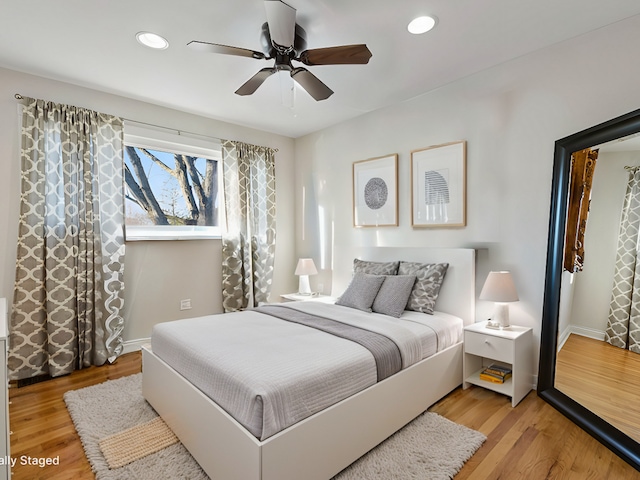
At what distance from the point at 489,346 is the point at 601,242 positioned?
101 centimetres

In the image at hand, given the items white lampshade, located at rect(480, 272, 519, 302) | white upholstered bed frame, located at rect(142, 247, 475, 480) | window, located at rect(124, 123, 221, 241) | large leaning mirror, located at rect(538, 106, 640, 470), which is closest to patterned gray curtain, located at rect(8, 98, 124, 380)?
window, located at rect(124, 123, 221, 241)

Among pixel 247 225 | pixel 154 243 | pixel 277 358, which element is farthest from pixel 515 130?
pixel 154 243

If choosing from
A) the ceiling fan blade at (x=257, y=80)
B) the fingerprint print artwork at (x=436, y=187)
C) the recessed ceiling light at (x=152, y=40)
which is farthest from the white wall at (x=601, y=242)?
the recessed ceiling light at (x=152, y=40)

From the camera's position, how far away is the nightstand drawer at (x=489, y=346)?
2408mm

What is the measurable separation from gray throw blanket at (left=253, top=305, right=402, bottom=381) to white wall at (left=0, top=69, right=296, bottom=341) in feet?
5.52

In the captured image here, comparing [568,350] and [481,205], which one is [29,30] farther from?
[568,350]

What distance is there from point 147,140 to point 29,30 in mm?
1359

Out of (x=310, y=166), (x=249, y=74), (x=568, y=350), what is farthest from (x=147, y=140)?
(x=568, y=350)

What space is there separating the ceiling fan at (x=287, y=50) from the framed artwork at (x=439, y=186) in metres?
1.33

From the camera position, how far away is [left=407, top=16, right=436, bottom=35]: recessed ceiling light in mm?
2139

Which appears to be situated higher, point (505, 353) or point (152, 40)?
point (152, 40)

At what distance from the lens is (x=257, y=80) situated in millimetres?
2342

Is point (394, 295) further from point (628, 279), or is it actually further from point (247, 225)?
point (247, 225)

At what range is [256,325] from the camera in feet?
7.90
